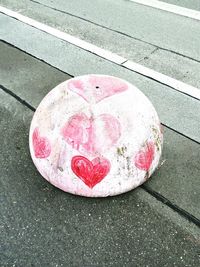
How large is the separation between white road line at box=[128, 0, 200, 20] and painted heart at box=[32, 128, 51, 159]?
4665 millimetres

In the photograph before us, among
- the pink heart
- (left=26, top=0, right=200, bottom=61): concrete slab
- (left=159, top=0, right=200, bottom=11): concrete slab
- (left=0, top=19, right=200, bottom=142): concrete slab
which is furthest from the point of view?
(left=159, top=0, right=200, bottom=11): concrete slab

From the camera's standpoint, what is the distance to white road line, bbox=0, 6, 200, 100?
4.84 m

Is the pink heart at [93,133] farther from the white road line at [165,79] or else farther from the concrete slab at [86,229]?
the white road line at [165,79]

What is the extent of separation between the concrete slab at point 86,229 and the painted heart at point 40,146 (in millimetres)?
417

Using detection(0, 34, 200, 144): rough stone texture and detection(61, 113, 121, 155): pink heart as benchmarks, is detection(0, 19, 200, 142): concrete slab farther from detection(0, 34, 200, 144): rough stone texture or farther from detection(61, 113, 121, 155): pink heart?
detection(61, 113, 121, 155): pink heart

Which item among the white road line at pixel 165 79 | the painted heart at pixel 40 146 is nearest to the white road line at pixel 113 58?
the white road line at pixel 165 79

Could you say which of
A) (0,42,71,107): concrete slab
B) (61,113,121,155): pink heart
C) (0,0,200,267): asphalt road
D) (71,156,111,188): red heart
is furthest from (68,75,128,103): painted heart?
(0,42,71,107): concrete slab

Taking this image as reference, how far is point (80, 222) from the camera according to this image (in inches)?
→ 125

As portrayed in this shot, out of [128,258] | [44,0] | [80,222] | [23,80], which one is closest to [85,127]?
[80,222]

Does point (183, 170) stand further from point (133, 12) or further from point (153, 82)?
point (133, 12)

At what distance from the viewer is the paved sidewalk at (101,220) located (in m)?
2.93

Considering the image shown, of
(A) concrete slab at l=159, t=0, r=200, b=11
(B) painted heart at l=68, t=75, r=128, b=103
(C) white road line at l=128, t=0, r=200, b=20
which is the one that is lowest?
(C) white road line at l=128, t=0, r=200, b=20

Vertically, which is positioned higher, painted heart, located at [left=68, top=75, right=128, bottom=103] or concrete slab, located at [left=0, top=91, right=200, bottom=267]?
painted heart, located at [left=68, top=75, right=128, bottom=103]

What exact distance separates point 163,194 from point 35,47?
11.7ft
